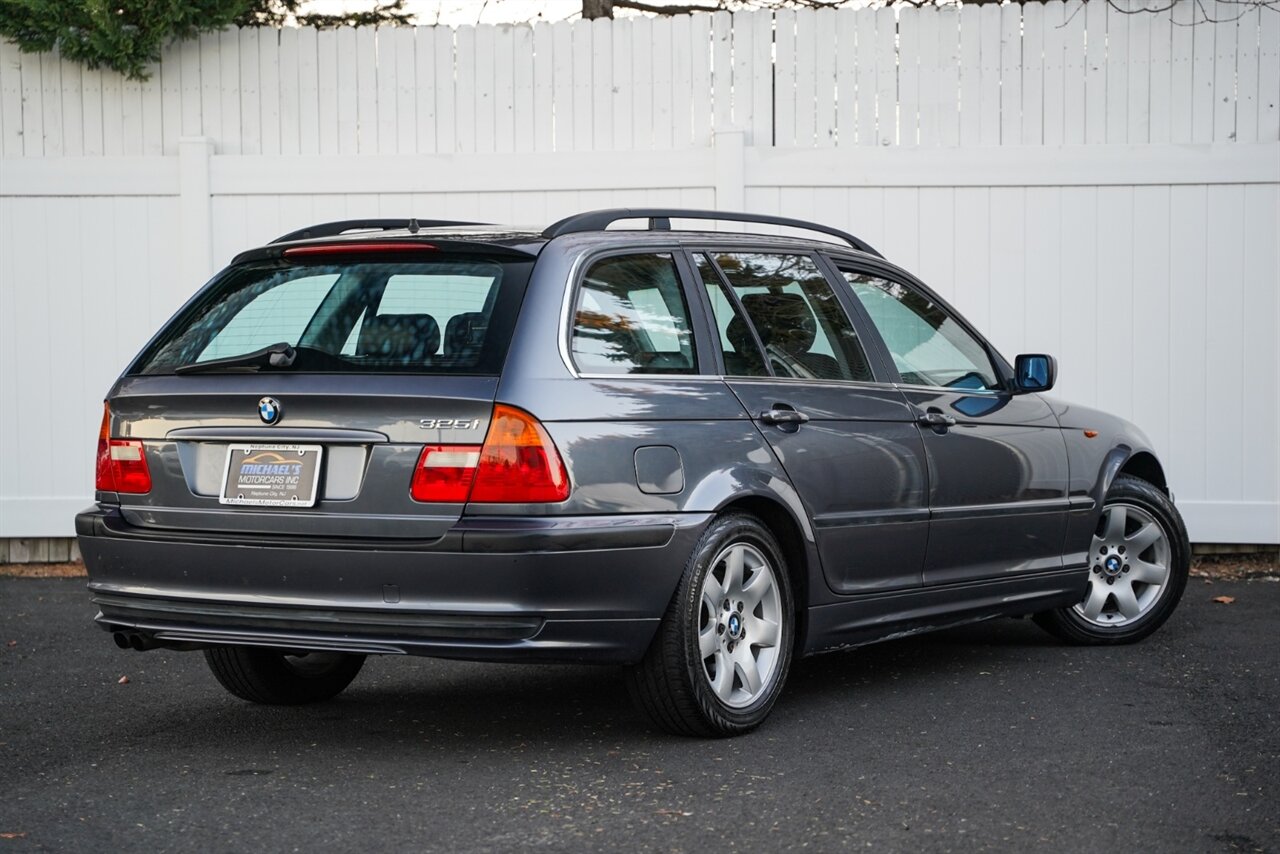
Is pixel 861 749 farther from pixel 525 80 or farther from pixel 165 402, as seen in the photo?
pixel 525 80

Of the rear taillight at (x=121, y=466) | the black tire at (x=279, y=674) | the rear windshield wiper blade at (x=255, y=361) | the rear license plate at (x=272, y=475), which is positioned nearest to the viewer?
the rear license plate at (x=272, y=475)

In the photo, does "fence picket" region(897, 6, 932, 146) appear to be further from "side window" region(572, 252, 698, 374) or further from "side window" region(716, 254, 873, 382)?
"side window" region(572, 252, 698, 374)

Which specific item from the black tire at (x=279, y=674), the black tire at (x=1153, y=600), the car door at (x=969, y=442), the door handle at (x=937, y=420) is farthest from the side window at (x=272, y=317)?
the black tire at (x=1153, y=600)

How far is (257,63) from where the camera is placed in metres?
10.2

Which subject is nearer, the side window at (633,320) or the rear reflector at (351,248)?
the side window at (633,320)

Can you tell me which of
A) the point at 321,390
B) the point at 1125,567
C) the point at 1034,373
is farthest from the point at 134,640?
the point at 1125,567

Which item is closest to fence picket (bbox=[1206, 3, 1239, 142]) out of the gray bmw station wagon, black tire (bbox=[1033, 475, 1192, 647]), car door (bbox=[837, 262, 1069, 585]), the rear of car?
black tire (bbox=[1033, 475, 1192, 647])

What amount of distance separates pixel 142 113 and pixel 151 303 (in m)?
1.11

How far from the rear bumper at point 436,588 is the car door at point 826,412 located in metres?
0.66

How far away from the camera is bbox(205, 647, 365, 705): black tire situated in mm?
6137

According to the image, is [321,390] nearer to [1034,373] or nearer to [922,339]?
[922,339]

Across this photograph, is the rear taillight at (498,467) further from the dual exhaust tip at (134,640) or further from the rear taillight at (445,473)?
the dual exhaust tip at (134,640)

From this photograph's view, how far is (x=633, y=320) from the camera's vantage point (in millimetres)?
5496

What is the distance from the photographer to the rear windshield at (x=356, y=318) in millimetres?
5125
